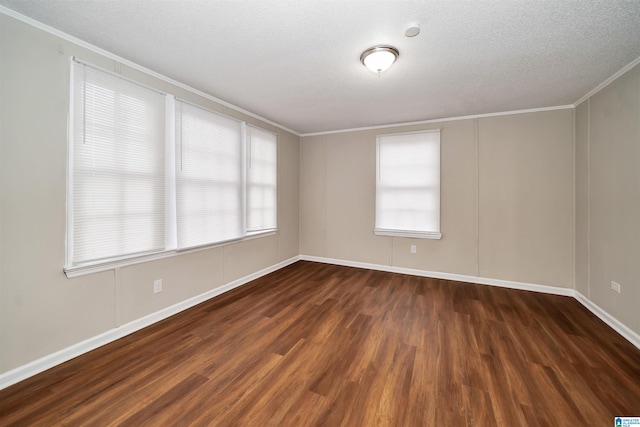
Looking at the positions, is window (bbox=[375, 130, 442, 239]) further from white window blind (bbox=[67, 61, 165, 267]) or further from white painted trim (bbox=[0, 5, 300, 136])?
white window blind (bbox=[67, 61, 165, 267])

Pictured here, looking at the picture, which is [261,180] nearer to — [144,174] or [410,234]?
[144,174]

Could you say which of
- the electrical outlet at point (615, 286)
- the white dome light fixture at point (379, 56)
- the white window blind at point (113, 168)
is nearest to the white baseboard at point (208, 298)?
the electrical outlet at point (615, 286)

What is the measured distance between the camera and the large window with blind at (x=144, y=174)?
215cm

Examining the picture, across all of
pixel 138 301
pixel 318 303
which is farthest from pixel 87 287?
pixel 318 303

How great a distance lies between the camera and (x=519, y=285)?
148 inches

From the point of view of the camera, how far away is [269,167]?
4445mm

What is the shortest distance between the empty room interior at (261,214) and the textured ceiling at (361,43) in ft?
0.07

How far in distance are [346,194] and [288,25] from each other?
3.33 metres

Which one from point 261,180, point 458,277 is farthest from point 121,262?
point 458,277

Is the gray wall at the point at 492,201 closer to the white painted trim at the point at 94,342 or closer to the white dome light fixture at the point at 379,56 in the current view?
the white dome light fixture at the point at 379,56

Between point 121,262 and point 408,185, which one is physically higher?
point 408,185

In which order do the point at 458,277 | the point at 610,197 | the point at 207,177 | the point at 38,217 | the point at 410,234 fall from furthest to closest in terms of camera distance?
the point at 410,234, the point at 458,277, the point at 207,177, the point at 610,197, the point at 38,217

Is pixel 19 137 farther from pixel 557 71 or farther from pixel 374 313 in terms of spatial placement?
pixel 557 71

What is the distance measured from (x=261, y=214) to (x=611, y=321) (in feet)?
14.9
